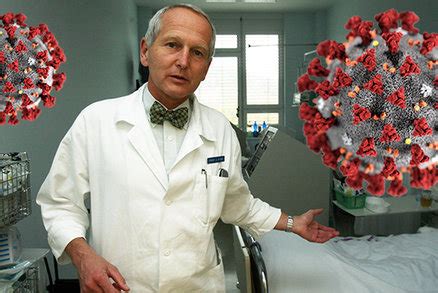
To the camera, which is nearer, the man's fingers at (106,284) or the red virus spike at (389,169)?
the red virus spike at (389,169)

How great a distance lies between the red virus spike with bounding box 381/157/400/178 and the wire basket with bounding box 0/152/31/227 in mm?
1102

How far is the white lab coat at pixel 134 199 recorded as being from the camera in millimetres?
1154

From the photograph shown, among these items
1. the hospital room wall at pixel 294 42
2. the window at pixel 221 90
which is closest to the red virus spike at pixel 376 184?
the hospital room wall at pixel 294 42

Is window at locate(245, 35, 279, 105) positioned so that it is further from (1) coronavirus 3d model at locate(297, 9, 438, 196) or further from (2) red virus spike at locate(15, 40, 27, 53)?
(1) coronavirus 3d model at locate(297, 9, 438, 196)

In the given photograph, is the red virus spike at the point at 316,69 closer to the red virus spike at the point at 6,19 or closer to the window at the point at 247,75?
the red virus spike at the point at 6,19

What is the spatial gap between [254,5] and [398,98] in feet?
16.2

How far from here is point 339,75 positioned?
64cm

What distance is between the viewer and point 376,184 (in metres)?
0.66

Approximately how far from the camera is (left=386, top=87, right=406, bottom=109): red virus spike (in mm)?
621

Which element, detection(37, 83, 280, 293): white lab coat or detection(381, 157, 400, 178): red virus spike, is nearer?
detection(381, 157, 400, 178): red virus spike

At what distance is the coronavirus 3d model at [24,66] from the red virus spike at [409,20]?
2.80ft

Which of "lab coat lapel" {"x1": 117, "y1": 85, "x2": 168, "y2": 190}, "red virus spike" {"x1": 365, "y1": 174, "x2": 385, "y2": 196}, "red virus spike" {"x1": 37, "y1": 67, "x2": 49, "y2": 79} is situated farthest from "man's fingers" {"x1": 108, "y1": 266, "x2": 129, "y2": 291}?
"red virus spike" {"x1": 365, "y1": 174, "x2": 385, "y2": 196}


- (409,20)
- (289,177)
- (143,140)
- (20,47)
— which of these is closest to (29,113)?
(20,47)

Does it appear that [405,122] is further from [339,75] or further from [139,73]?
[139,73]
